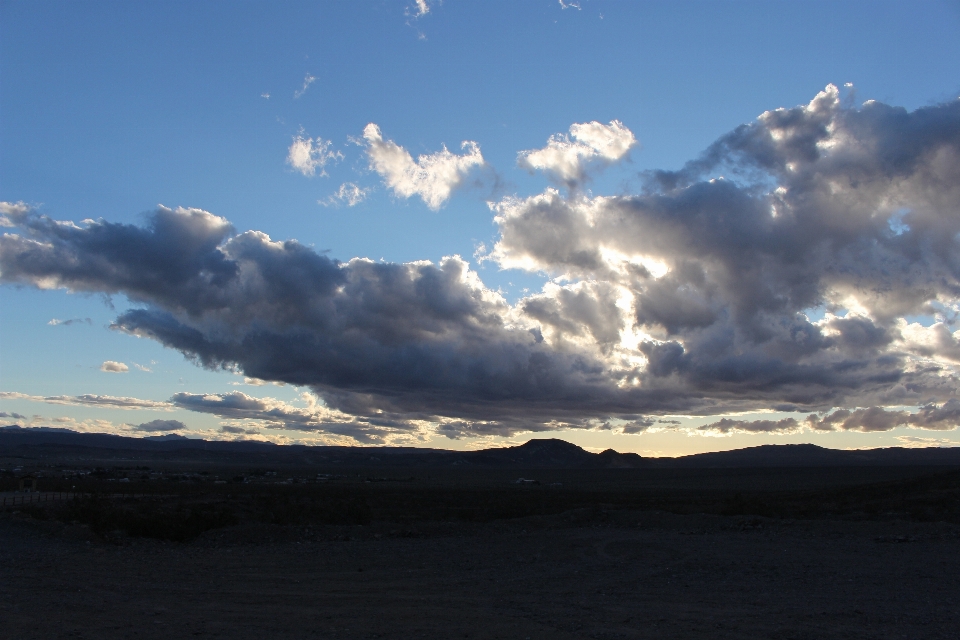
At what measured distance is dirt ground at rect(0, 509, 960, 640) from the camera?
11008 mm

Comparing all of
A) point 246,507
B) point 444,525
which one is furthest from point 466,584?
point 246,507

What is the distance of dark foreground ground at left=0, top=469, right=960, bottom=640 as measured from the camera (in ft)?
36.3

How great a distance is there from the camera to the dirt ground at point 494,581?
36.1 ft

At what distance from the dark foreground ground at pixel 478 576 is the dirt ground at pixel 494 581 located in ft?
0.21

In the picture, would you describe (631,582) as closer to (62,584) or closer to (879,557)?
(879,557)

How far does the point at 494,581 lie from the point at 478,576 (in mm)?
791

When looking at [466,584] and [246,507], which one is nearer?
[466,584]

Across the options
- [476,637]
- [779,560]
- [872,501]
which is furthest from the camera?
[872,501]

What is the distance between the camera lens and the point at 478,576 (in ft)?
53.5

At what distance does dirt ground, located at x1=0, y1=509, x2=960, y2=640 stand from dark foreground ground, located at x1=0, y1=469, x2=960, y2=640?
63 mm

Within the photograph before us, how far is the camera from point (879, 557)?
18125mm

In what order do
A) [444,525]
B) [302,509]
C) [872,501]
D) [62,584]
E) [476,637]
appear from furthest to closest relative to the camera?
[872,501]
[302,509]
[444,525]
[62,584]
[476,637]

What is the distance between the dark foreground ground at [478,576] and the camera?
36.3 ft

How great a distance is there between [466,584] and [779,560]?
8.02 metres
